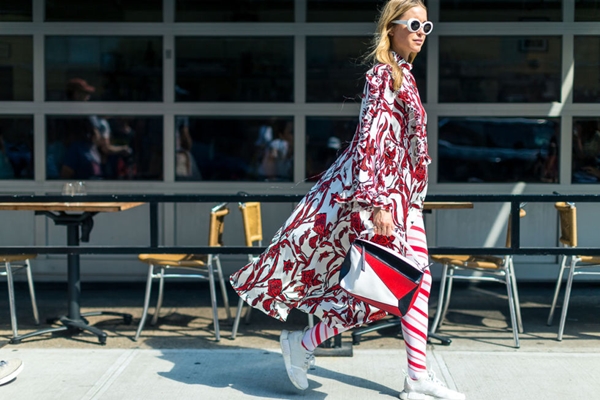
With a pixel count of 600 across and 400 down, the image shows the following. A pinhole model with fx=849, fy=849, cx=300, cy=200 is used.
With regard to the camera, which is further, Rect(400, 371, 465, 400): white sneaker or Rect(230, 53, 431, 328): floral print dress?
Rect(400, 371, 465, 400): white sneaker

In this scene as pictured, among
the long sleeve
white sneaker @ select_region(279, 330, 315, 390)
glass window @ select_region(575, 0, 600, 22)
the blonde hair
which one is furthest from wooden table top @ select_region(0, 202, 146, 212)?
glass window @ select_region(575, 0, 600, 22)

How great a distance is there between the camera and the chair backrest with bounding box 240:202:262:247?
560 cm

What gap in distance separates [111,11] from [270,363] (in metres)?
3.65

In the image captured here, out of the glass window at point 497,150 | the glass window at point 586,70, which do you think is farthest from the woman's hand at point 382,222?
the glass window at point 586,70

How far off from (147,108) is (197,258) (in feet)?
6.27

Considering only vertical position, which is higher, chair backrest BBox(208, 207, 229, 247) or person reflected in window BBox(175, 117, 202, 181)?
person reflected in window BBox(175, 117, 202, 181)

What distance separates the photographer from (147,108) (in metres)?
7.25

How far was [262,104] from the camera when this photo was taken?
Answer: 284 inches

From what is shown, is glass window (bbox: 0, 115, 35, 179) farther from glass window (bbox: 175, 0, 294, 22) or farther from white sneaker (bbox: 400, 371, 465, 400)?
white sneaker (bbox: 400, 371, 465, 400)

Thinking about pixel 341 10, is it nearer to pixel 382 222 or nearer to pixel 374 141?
pixel 374 141

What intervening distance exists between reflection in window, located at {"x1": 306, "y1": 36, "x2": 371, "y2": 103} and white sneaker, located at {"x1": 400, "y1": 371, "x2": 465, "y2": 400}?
3.39 metres

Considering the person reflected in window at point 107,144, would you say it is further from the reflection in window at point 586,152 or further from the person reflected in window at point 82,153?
the reflection in window at point 586,152

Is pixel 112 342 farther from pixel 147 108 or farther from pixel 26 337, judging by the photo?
pixel 147 108

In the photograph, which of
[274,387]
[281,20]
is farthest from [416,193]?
[281,20]
